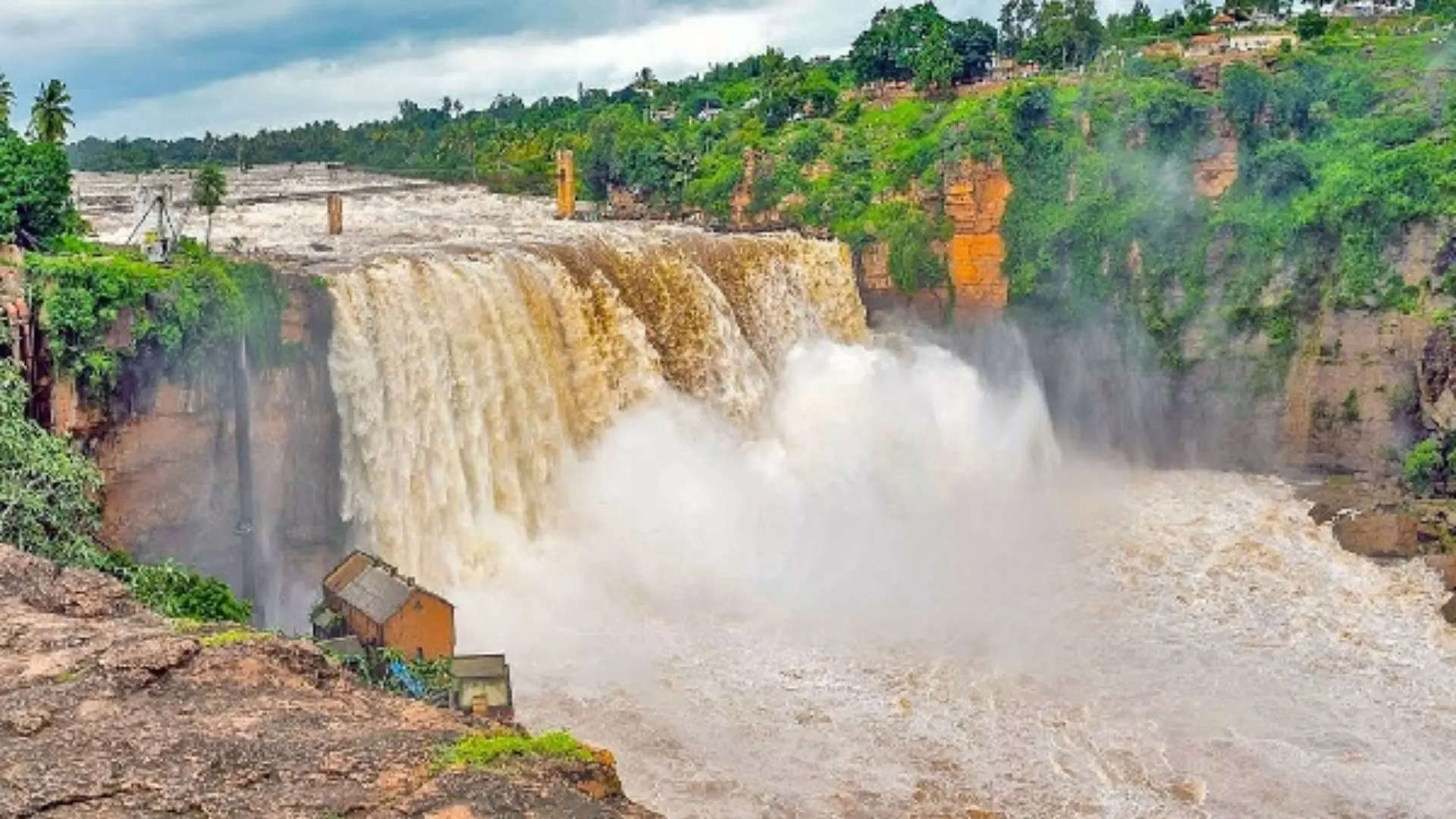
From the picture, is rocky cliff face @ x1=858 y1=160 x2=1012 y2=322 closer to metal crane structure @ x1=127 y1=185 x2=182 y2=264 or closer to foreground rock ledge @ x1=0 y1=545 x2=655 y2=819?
metal crane structure @ x1=127 y1=185 x2=182 y2=264

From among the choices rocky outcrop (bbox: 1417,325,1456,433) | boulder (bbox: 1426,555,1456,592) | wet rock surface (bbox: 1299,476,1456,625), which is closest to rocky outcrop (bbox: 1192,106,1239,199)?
rocky outcrop (bbox: 1417,325,1456,433)

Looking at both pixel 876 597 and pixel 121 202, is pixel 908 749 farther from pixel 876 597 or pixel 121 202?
pixel 121 202

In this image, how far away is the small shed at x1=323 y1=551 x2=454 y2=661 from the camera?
61.5 ft

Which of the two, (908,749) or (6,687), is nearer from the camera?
(6,687)

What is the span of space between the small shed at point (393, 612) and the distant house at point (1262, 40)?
3560 centimetres

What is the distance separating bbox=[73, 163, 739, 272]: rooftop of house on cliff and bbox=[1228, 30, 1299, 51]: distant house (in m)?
21.6

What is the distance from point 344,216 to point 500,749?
30.4 metres

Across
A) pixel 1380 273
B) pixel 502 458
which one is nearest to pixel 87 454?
pixel 502 458

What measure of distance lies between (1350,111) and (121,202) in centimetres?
3502

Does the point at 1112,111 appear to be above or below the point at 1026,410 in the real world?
above

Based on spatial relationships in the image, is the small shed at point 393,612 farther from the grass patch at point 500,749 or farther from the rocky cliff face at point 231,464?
the grass patch at point 500,749

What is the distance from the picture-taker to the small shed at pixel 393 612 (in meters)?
18.8

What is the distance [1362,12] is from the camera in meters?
55.2

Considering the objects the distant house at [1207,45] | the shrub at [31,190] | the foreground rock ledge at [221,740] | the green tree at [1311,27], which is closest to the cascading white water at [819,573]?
the shrub at [31,190]
